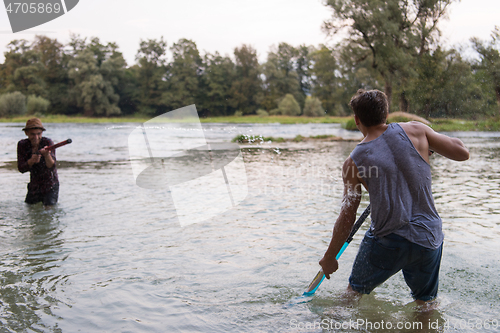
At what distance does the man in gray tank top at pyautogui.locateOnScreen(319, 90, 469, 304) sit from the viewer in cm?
254

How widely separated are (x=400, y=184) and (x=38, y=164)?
6.74m

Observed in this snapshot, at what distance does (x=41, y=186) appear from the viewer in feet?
23.7

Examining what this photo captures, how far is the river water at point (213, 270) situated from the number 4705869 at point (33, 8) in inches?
136

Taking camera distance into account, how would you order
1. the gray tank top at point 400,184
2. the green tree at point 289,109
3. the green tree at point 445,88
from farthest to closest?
the green tree at point 289,109 → the green tree at point 445,88 → the gray tank top at point 400,184

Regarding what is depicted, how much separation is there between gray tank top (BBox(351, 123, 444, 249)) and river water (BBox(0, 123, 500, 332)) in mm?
927

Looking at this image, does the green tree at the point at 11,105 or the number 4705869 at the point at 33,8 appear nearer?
the number 4705869 at the point at 33,8

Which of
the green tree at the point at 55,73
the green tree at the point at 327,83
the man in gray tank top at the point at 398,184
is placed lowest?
the man in gray tank top at the point at 398,184

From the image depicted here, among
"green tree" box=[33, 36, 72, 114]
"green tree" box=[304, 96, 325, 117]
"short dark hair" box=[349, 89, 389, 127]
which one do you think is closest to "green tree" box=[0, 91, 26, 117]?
"green tree" box=[33, 36, 72, 114]

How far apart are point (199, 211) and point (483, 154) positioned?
561 inches

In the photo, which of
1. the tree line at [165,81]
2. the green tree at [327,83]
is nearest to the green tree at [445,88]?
the tree line at [165,81]

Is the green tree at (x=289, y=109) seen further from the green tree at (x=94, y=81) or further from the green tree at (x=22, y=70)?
the green tree at (x=22, y=70)

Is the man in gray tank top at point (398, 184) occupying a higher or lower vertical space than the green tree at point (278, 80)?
lower

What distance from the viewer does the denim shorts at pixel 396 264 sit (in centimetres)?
261

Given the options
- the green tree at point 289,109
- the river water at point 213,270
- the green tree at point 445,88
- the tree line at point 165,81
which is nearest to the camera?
the river water at point 213,270
